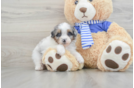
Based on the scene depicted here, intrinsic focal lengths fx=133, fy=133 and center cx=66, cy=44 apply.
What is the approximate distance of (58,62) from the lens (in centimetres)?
98

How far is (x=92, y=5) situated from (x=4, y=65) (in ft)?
3.66

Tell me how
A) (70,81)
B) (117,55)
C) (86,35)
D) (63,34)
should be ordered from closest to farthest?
(70,81), (117,55), (63,34), (86,35)

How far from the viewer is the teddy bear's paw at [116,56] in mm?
922

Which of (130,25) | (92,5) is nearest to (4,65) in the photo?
(92,5)

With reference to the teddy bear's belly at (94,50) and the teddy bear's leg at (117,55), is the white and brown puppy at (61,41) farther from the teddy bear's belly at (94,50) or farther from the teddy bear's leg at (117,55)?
the teddy bear's leg at (117,55)

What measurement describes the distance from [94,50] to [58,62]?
13.9 inches

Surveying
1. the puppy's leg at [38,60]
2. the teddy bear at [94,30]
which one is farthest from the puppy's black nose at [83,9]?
the puppy's leg at [38,60]

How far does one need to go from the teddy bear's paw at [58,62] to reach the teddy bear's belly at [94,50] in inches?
9.0

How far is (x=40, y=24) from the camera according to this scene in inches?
57.1

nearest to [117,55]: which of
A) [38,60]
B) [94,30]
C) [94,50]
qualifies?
[94,50]

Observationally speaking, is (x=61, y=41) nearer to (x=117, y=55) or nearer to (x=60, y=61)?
(x=60, y=61)

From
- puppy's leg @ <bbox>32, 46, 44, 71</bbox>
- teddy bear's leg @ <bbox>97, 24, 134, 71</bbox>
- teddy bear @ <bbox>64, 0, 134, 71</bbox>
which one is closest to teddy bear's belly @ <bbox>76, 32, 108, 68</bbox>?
teddy bear @ <bbox>64, 0, 134, 71</bbox>

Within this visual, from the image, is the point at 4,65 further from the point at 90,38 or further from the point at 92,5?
the point at 92,5

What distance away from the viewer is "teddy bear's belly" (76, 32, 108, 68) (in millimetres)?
1148
